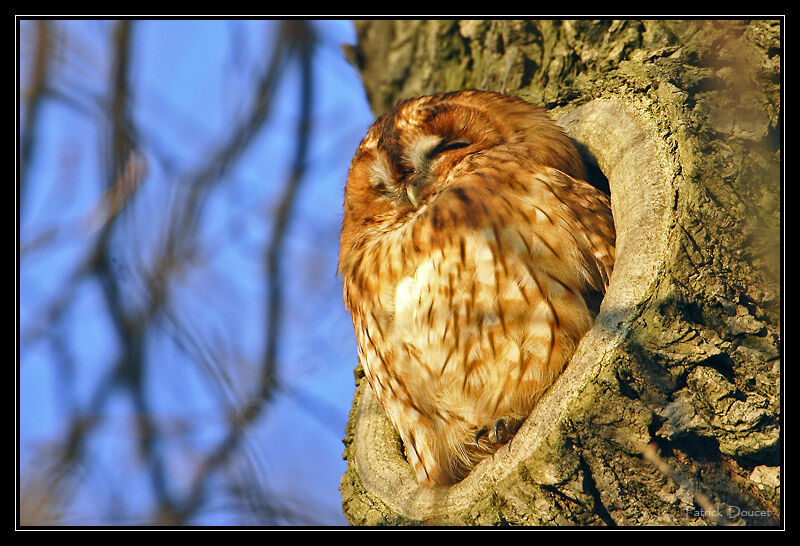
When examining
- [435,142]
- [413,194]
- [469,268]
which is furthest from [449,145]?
[469,268]

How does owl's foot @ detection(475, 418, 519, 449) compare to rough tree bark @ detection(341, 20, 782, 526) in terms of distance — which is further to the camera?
owl's foot @ detection(475, 418, 519, 449)

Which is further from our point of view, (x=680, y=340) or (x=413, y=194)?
(x=413, y=194)

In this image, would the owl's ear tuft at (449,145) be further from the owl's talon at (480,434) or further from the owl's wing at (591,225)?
the owl's talon at (480,434)

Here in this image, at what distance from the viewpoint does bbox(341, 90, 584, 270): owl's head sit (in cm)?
221

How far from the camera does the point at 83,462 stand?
250 cm

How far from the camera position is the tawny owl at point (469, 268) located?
6.07ft

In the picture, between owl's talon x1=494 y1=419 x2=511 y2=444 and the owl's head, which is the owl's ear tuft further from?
owl's talon x1=494 y1=419 x2=511 y2=444

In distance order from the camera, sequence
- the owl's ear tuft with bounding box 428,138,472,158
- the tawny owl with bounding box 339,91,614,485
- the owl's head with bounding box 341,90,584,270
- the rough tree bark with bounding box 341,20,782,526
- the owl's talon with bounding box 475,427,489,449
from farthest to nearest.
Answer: the owl's ear tuft with bounding box 428,138,472,158, the owl's head with bounding box 341,90,584,270, the owl's talon with bounding box 475,427,489,449, the tawny owl with bounding box 339,91,614,485, the rough tree bark with bounding box 341,20,782,526

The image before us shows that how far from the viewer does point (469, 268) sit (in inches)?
74.7

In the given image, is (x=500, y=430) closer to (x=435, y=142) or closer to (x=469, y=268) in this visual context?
(x=469, y=268)

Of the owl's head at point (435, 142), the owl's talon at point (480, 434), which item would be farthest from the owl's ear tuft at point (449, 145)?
the owl's talon at point (480, 434)

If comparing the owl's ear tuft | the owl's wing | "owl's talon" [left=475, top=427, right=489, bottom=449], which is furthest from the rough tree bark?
the owl's ear tuft

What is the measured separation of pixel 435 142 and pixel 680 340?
3.71ft

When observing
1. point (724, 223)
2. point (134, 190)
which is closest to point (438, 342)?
point (724, 223)
